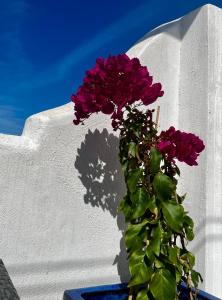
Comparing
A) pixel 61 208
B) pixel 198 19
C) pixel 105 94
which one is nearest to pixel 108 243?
pixel 61 208

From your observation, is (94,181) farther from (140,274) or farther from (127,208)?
(140,274)

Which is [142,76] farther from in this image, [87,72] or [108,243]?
[108,243]

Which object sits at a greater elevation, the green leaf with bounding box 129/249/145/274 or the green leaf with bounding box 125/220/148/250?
the green leaf with bounding box 125/220/148/250

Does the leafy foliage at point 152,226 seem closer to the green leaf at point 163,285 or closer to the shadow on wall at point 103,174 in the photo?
the green leaf at point 163,285

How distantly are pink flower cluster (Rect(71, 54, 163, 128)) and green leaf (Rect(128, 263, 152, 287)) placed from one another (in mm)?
678

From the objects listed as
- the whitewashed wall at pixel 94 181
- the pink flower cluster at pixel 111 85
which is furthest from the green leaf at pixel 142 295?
the pink flower cluster at pixel 111 85

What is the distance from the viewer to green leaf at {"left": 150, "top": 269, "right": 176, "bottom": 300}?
1.57 metres

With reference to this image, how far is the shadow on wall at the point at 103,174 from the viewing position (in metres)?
1.96

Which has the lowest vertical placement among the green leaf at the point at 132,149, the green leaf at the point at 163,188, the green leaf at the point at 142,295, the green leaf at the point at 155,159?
the green leaf at the point at 142,295

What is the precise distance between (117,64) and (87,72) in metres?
0.14

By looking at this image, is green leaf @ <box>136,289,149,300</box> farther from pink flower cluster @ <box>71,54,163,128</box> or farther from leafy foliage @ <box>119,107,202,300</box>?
pink flower cluster @ <box>71,54,163,128</box>

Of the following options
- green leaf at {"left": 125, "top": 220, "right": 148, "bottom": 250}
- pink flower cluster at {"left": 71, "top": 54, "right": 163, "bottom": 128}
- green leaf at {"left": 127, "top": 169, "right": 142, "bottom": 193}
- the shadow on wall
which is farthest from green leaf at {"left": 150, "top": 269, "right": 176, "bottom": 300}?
pink flower cluster at {"left": 71, "top": 54, "right": 163, "bottom": 128}

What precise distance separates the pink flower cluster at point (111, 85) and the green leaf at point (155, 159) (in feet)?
0.79

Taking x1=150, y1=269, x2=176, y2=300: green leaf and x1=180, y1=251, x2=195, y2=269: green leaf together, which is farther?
x1=180, y1=251, x2=195, y2=269: green leaf
